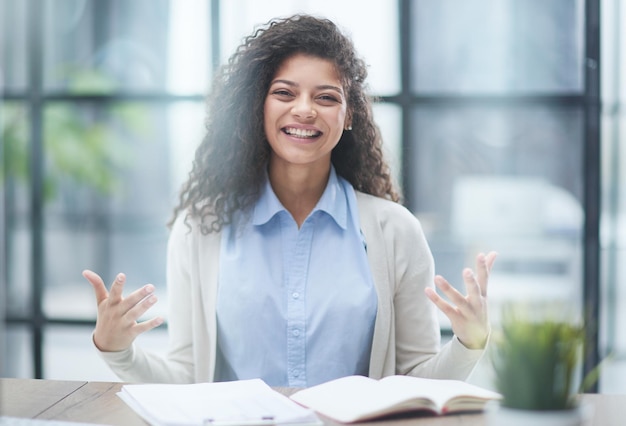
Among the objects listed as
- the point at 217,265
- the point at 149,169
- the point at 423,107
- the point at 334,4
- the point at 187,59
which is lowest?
the point at 217,265

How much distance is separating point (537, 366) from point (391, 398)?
37 cm

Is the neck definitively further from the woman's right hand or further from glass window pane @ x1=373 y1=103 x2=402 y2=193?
glass window pane @ x1=373 y1=103 x2=402 y2=193

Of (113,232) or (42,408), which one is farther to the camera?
(113,232)

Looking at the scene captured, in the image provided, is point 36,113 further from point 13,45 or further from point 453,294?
point 453,294

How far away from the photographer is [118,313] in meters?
1.59

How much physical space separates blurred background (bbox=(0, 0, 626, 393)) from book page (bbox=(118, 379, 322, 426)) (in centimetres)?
124

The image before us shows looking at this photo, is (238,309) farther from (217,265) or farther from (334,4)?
(334,4)

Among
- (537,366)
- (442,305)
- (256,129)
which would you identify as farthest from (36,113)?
(537,366)

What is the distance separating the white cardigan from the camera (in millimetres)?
1869

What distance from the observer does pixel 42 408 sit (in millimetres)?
1342

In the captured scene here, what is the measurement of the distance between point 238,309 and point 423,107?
1.19 meters

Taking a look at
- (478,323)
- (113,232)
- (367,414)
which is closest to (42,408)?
(367,414)

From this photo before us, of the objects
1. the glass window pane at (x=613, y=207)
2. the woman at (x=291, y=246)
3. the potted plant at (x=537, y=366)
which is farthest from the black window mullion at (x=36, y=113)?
the potted plant at (x=537, y=366)

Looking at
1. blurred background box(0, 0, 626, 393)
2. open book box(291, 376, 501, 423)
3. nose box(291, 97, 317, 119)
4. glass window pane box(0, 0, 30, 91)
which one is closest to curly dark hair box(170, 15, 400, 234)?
nose box(291, 97, 317, 119)
